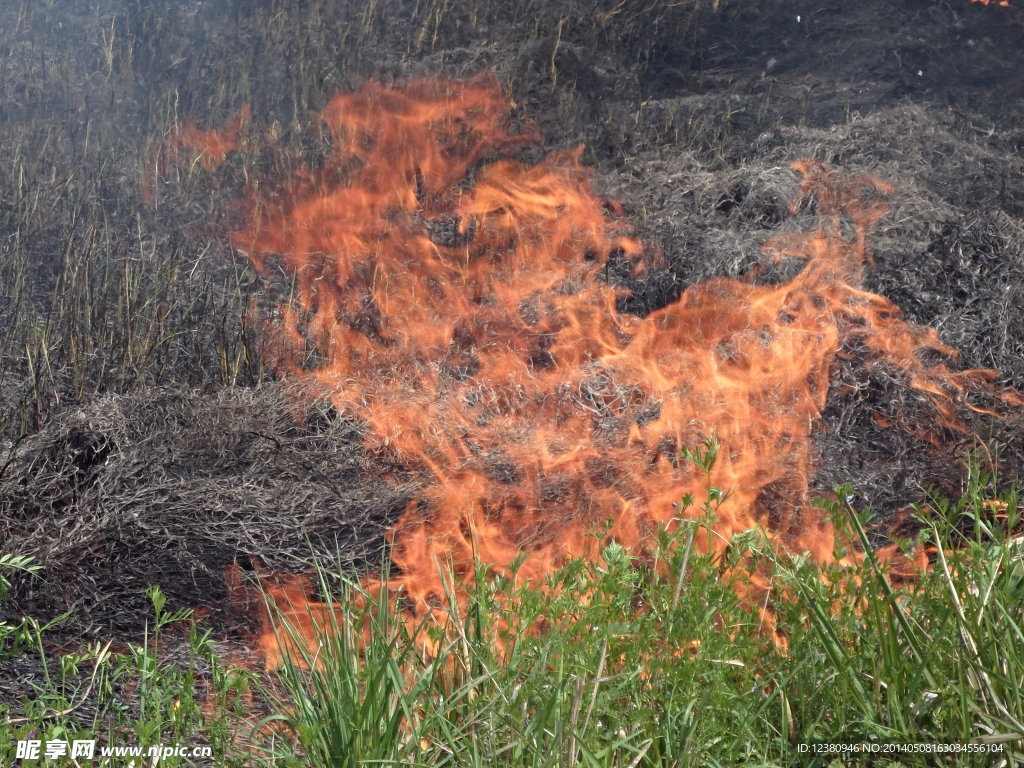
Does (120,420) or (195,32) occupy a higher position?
(195,32)

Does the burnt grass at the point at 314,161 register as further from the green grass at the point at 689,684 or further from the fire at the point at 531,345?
the green grass at the point at 689,684

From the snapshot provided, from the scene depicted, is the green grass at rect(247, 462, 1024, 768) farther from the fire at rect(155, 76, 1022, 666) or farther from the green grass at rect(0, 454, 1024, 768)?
the fire at rect(155, 76, 1022, 666)

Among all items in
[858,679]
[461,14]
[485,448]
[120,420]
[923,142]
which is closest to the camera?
[858,679]

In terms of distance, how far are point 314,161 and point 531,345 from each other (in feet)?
9.33

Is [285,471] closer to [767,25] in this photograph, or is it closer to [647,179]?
[647,179]

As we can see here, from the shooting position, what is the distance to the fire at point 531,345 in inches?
158

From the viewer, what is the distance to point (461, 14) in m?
9.13

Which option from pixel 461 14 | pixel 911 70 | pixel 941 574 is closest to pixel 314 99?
pixel 461 14

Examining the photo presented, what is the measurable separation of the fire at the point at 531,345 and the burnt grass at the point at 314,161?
185 mm

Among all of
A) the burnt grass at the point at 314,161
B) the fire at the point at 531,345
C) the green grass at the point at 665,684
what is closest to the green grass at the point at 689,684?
the green grass at the point at 665,684

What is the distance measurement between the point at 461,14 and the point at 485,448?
5.91 m

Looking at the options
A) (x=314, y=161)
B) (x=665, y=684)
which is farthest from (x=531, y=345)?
(x=665, y=684)

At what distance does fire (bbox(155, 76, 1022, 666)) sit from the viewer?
4.01 metres

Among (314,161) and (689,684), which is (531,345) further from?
(689,684)
